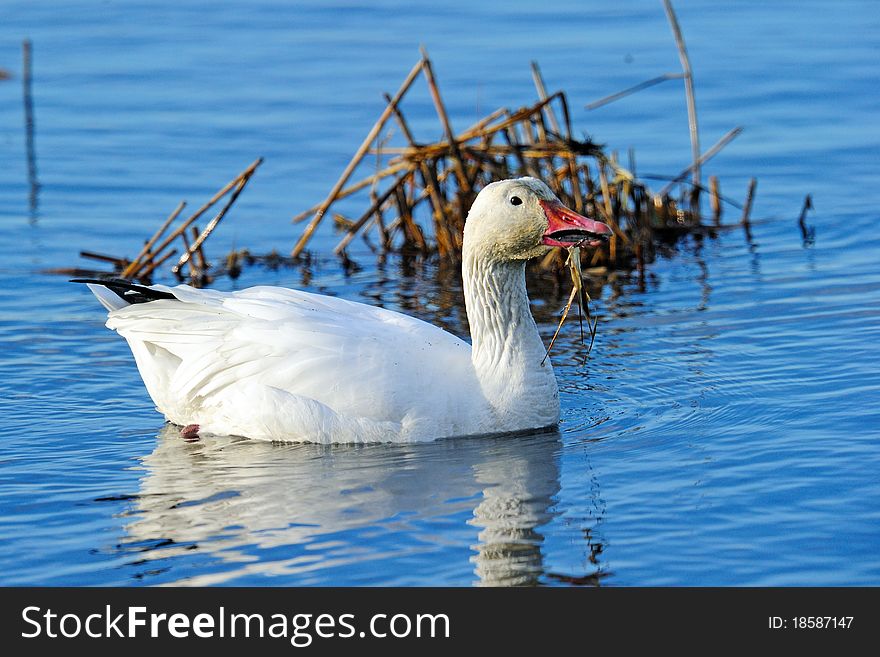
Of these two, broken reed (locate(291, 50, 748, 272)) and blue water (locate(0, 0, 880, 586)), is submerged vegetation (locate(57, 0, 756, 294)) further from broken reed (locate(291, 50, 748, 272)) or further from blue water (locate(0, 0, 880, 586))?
blue water (locate(0, 0, 880, 586))

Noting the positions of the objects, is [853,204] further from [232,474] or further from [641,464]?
[232,474]

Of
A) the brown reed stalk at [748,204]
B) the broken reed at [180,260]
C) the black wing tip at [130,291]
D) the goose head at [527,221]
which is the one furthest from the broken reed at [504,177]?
the goose head at [527,221]

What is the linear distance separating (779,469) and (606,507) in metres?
1.06

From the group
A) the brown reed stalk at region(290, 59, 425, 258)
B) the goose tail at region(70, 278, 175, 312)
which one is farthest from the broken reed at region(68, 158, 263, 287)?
the goose tail at region(70, 278, 175, 312)

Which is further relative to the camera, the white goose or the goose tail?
the goose tail

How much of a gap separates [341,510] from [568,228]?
220 cm

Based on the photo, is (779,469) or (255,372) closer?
(779,469)

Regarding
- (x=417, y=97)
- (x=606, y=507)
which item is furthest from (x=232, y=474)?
(x=417, y=97)

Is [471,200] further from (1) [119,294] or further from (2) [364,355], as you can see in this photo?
(2) [364,355]

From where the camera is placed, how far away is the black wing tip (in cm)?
888

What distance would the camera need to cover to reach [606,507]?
734 cm

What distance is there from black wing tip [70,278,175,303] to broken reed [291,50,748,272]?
3.42 metres

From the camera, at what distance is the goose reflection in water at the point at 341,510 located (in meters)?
6.63

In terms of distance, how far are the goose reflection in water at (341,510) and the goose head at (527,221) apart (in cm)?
114
